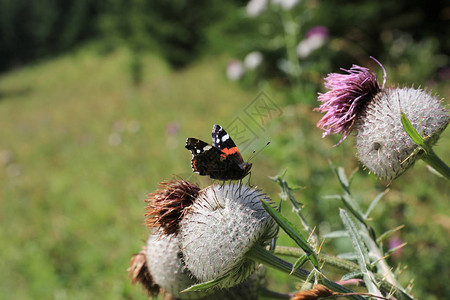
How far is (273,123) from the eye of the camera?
14.2 ft

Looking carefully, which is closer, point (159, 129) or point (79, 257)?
point (79, 257)

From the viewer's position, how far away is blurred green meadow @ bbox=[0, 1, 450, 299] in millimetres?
4035

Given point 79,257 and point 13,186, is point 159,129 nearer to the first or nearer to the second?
point 13,186

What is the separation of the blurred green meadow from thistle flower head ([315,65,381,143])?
0.96ft

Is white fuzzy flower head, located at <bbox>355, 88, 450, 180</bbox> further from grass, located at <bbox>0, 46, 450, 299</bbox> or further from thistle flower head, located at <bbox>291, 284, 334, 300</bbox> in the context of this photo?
grass, located at <bbox>0, 46, 450, 299</bbox>

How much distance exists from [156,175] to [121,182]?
0.92 meters

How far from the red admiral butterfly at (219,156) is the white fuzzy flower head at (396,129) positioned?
47 cm

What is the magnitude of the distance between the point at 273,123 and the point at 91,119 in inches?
442

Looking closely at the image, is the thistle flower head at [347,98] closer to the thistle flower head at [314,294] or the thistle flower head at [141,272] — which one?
the thistle flower head at [314,294]

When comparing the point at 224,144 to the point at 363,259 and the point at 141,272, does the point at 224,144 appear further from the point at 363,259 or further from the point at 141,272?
the point at 141,272

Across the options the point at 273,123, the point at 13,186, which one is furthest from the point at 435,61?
the point at 13,186

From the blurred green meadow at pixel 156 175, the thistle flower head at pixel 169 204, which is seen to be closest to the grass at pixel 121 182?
the blurred green meadow at pixel 156 175

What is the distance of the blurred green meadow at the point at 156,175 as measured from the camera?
4.04m

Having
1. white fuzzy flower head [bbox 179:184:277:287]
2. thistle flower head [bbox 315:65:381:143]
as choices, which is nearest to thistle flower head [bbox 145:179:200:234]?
white fuzzy flower head [bbox 179:184:277:287]
